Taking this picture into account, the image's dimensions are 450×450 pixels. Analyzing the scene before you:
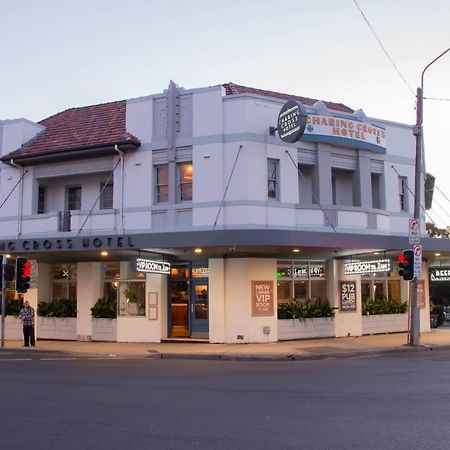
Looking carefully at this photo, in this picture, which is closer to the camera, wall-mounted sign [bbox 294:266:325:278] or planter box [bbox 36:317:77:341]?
wall-mounted sign [bbox 294:266:325:278]

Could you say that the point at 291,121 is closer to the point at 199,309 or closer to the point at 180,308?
the point at 199,309

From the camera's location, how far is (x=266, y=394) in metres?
10.6

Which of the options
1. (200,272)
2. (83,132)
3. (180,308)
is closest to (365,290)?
(200,272)

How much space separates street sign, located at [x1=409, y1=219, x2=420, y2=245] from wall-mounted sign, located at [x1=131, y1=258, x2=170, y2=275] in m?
A: 8.45

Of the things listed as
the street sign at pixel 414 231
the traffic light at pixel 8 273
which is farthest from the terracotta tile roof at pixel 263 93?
the traffic light at pixel 8 273

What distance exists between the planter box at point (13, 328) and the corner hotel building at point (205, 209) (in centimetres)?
154

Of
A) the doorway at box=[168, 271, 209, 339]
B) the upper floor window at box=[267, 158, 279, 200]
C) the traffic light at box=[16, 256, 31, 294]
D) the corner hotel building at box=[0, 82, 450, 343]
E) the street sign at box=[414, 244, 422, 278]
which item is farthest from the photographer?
the doorway at box=[168, 271, 209, 339]

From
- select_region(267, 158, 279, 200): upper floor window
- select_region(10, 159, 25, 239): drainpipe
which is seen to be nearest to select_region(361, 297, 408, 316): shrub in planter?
select_region(267, 158, 279, 200): upper floor window

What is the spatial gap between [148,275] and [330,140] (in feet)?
27.9

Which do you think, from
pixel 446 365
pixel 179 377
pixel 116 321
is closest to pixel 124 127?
pixel 116 321

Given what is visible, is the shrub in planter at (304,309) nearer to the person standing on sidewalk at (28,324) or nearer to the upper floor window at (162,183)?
the upper floor window at (162,183)

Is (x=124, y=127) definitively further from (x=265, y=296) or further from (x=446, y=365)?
(x=446, y=365)

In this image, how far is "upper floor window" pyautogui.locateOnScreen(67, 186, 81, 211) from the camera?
24.9 metres

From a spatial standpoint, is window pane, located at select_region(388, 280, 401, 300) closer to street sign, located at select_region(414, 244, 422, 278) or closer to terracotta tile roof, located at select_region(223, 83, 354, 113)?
street sign, located at select_region(414, 244, 422, 278)
